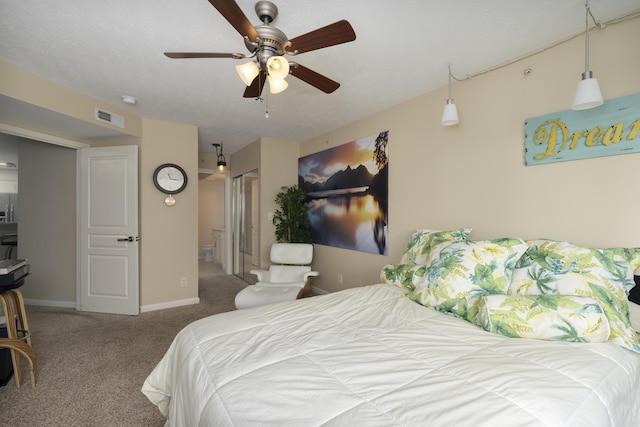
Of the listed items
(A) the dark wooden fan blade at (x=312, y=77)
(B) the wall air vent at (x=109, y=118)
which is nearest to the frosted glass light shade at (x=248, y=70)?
(A) the dark wooden fan blade at (x=312, y=77)

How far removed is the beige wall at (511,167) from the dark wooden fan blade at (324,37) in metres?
1.23

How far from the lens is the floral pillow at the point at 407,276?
6.27ft

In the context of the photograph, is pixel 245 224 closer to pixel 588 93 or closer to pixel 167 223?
pixel 167 223

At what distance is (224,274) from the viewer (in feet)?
18.4

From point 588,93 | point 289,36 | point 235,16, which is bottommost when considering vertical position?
point 588,93

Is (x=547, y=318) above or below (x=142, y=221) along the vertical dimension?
below

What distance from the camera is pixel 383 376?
0.96m

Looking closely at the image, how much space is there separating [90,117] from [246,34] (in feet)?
8.05

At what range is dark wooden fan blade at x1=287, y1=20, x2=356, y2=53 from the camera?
1274 mm

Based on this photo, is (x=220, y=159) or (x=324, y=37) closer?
(x=324, y=37)

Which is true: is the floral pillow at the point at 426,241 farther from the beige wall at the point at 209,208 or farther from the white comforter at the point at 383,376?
the beige wall at the point at 209,208

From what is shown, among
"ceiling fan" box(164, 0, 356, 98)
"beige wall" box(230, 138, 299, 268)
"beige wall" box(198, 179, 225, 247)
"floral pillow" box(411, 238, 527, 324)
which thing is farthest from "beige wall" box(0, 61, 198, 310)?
"beige wall" box(198, 179, 225, 247)

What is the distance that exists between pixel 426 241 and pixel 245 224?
12.0ft

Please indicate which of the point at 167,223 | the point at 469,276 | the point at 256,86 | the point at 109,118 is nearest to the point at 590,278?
the point at 469,276
